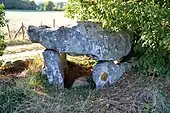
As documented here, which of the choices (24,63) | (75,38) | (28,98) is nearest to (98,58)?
(75,38)

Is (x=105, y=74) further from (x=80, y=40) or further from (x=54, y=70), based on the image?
(x=54, y=70)

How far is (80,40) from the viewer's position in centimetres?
587

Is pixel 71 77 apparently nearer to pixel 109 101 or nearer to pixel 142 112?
pixel 109 101

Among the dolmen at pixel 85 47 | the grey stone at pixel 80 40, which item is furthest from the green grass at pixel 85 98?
the grey stone at pixel 80 40

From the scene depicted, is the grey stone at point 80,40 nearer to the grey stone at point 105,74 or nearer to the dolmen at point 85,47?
the dolmen at point 85,47

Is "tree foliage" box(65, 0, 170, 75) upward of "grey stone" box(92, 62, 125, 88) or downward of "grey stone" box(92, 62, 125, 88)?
upward

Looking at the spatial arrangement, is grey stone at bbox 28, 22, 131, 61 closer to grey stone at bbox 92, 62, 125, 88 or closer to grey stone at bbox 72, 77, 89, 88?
grey stone at bbox 92, 62, 125, 88

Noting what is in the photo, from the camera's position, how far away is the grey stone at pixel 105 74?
602cm

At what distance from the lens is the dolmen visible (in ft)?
19.2

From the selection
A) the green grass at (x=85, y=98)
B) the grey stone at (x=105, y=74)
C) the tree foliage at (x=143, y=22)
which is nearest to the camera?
the green grass at (x=85, y=98)

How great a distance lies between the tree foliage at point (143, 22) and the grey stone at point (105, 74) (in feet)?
1.42

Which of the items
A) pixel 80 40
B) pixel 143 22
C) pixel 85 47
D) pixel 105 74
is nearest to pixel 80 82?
pixel 105 74

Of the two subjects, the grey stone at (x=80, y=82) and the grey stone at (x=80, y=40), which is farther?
the grey stone at (x=80, y=82)

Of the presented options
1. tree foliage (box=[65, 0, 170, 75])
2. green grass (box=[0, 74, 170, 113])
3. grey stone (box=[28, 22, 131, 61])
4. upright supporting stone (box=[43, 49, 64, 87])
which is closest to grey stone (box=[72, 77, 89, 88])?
green grass (box=[0, 74, 170, 113])
